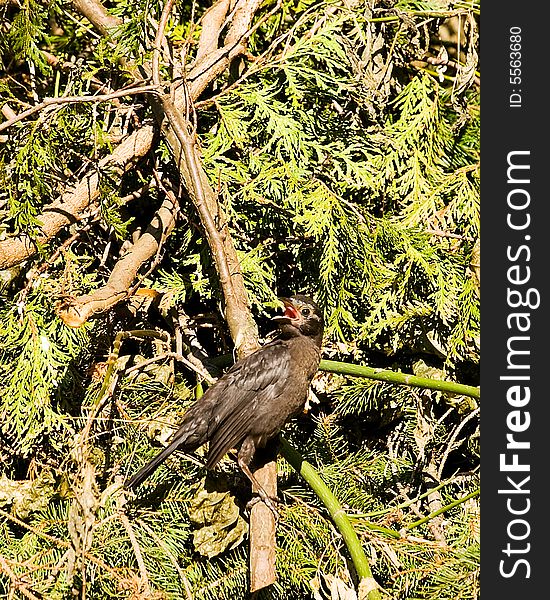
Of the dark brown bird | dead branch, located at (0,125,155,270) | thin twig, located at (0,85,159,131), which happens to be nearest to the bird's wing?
the dark brown bird

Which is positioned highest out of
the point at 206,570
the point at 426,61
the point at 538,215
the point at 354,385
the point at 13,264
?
the point at 426,61

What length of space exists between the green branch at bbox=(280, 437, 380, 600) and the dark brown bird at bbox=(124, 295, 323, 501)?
0.12m

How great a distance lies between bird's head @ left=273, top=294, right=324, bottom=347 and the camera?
134 inches

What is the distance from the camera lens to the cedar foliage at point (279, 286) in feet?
10.5

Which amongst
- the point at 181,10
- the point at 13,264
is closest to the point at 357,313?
the point at 13,264

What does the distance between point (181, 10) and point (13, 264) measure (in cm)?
145

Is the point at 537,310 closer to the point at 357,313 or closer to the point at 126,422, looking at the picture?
the point at 357,313

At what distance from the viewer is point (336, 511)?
3.04 meters

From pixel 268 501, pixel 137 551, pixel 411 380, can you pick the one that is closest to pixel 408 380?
pixel 411 380

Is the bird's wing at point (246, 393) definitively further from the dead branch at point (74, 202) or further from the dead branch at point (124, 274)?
the dead branch at point (74, 202)

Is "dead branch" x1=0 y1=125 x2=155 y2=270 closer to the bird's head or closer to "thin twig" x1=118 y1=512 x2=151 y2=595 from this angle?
the bird's head

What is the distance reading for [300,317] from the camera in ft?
11.2

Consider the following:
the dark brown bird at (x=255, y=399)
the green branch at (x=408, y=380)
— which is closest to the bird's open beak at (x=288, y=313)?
the dark brown bird at (x=255, y=399)

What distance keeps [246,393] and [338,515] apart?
0.56 m
